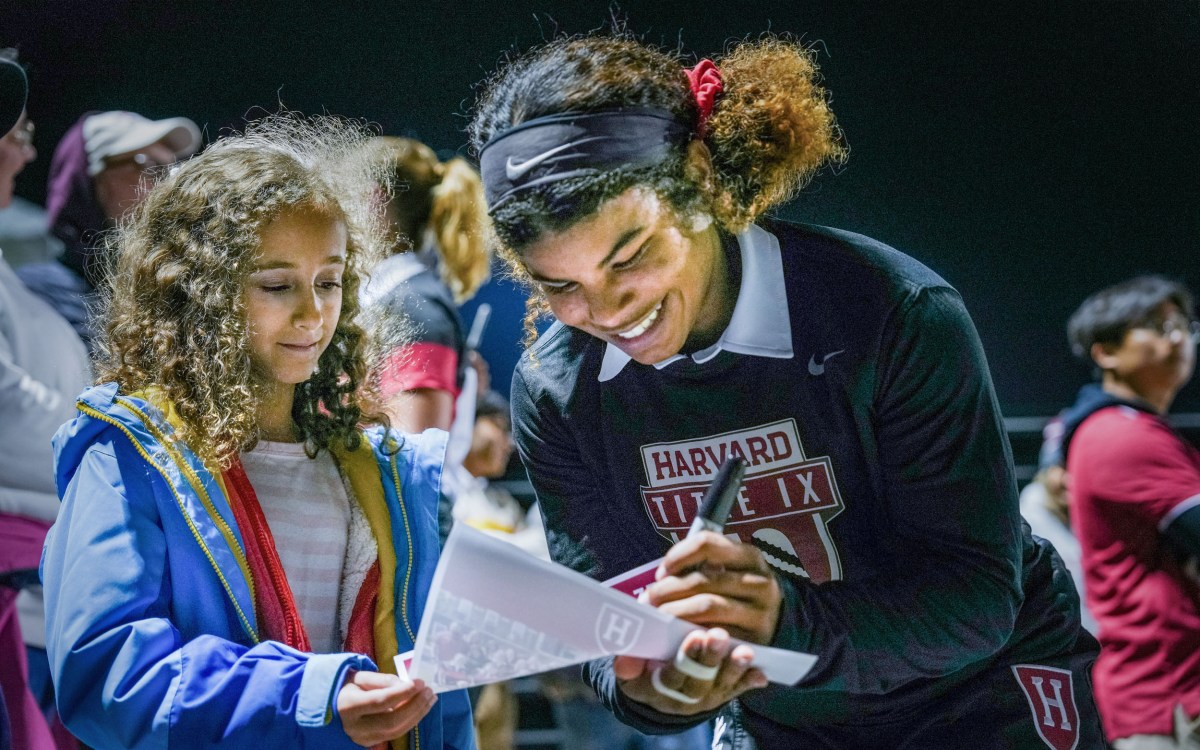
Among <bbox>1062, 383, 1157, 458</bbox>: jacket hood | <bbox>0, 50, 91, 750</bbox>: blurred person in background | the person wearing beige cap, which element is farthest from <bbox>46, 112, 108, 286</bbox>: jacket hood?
<bbox>1062, 383, 1157, 458</bbox>: jacket hood

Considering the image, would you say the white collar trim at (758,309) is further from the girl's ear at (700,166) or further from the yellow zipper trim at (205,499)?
the yellow zipper trim at (205,499)

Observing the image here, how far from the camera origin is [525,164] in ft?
3.89

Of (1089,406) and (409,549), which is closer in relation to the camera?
(409,549)

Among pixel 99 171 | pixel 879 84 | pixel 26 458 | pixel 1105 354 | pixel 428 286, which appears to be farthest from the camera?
pixel 1105 354

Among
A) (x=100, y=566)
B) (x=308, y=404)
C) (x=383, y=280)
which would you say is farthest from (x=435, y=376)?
(x=100, y=566)

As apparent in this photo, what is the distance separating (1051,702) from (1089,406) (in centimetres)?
190

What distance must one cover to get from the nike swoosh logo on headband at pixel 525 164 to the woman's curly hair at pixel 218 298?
0.35 metres

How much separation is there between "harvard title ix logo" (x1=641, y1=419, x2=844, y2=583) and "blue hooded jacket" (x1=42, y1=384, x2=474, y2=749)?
39 centimetres

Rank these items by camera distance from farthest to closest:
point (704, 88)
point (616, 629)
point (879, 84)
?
point (879, 84)
point (704, 88)
point (616, 629)

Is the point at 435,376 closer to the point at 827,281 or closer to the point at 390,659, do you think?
the point at 390,659

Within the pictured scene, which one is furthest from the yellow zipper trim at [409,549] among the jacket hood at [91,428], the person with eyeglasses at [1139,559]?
the person with eyeglasses at [1139,559]

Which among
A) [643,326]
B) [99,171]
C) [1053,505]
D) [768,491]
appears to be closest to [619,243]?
[643,326]

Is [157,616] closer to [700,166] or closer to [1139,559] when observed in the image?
[700,166]

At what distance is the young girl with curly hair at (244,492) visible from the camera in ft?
3.84
